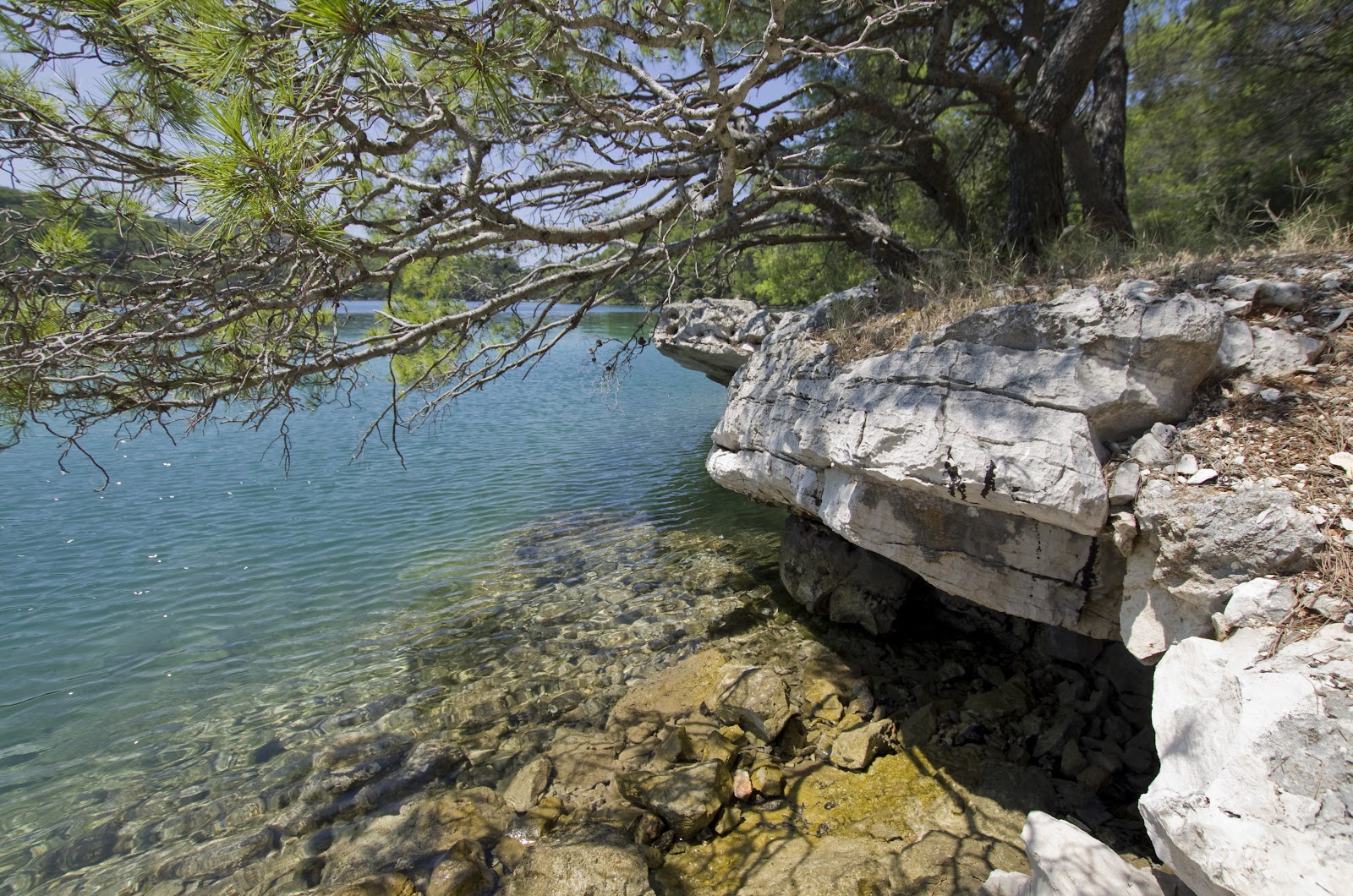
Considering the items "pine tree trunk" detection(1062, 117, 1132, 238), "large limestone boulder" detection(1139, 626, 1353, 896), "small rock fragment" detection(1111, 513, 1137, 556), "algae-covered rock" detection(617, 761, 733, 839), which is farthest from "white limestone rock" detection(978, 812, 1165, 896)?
"pine tree trunk" detection(1062, 117, 1132, 238)

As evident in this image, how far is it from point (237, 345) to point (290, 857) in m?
3.11

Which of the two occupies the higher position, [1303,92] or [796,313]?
[1303,92]

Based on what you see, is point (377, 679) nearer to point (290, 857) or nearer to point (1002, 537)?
point (290, 857)

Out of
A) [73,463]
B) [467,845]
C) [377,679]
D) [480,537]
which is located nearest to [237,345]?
[377,679]

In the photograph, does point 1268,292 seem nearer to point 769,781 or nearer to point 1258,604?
point 1258,604

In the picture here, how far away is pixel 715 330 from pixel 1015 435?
5411mm

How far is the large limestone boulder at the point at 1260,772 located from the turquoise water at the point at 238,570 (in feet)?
16.3

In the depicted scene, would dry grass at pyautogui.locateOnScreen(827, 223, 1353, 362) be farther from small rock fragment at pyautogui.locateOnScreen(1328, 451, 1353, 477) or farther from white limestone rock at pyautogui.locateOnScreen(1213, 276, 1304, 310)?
small rock fragment at pyautogui.locateOnScreen(1328, 451, 1353, 477)

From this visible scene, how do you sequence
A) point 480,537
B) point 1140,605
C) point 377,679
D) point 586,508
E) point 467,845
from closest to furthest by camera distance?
1. point 1140,605
2. point 467,845
3. point 377,679
4. point 480,537
5. point 586,508

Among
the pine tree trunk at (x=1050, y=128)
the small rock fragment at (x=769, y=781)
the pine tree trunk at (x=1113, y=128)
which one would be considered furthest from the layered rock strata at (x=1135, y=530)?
the pine tree trunk at (x=1113, y=128)

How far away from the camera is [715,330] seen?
835 cm

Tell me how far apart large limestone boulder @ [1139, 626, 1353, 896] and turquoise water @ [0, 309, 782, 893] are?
497 cm

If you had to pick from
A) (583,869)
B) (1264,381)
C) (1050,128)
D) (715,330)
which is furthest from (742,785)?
(1050,128)

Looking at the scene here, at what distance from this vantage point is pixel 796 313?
21.5 ft
